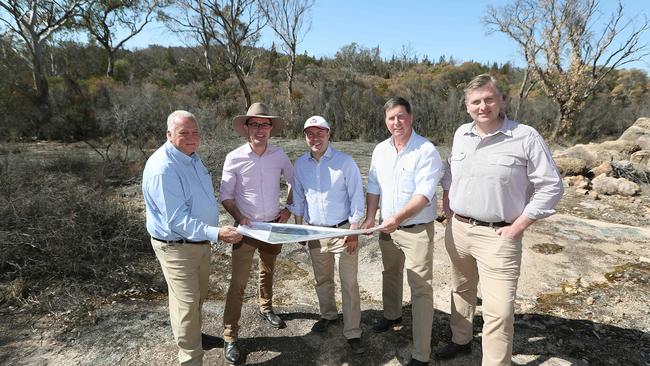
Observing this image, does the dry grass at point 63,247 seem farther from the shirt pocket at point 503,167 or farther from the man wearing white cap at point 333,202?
the shirt pocket at point 503,167

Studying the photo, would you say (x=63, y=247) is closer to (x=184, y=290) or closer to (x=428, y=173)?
(x=184, y=290)

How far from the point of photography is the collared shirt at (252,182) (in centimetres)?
281

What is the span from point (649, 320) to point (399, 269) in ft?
8.07

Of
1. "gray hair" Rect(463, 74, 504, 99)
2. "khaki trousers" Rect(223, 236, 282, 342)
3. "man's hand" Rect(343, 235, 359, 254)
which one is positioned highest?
"gray hair" Rect(463, 74, 504, 99)

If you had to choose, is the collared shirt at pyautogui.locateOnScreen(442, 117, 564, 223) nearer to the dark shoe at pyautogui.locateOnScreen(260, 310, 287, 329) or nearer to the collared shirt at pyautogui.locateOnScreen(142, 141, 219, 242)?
the collared shirt at pyautogui.locateOnScreen(142, 141, 219, 242)

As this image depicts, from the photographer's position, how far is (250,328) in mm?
3180

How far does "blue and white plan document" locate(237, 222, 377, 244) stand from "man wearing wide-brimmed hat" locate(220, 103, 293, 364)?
14 cm

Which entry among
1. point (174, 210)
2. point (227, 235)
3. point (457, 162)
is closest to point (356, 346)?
point (227, 235)

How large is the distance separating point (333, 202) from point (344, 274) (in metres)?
0.53

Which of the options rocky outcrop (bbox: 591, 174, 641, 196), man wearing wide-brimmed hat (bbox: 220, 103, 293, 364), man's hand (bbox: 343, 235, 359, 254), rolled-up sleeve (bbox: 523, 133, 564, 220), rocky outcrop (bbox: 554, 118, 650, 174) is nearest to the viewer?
rolled-up sleeve (bbox: 523, 133, 564, 220)

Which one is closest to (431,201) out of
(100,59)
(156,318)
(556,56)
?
(156,318)

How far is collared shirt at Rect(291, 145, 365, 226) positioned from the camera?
2729mm

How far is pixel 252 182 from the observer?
2.83 metres

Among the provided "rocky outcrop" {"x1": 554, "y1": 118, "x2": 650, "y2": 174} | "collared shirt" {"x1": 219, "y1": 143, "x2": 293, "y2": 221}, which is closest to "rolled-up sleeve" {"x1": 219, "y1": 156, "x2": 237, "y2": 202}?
"collared shirt" {"x1": 219, "y1": 143, "x2": 293, "y2": 221}
